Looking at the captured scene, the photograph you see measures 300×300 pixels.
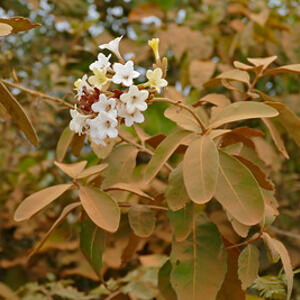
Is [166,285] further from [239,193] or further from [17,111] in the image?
[17,111]

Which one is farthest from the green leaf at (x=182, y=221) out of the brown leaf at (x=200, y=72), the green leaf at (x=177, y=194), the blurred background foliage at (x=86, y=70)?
the brown leaf at (x=200, y=72)

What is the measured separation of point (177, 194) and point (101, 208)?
0.41 ft

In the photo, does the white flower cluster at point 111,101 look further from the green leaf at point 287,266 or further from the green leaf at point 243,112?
the green leaf at point 287,266

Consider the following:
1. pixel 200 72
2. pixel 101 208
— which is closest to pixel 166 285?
pixel 101 208

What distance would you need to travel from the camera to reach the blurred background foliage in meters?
1.72

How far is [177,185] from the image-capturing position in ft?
2.76

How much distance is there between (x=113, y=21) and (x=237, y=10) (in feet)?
2.47

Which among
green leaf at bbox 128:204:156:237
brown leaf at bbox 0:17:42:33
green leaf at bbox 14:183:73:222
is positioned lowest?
green leaf at bbox 128:204:156:237

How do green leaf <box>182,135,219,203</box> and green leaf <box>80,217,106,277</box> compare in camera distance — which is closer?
green leaf <box>182,135,219,203</box>

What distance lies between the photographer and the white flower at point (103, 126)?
787mm

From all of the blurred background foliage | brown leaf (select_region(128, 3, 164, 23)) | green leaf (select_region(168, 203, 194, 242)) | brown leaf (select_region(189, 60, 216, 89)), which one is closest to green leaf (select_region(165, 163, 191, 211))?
green leaf (select_region(168, 203, 194, 242))

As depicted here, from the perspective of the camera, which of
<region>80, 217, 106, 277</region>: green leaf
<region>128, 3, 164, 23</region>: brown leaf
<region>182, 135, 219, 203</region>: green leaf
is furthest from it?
<region>128, 3, 164, 23</region>: brown leaf

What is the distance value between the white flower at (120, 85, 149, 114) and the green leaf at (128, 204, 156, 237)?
24 cm

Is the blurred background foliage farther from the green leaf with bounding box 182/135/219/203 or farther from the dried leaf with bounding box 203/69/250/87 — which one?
the green leaf with bounding box 182/135/219/203
